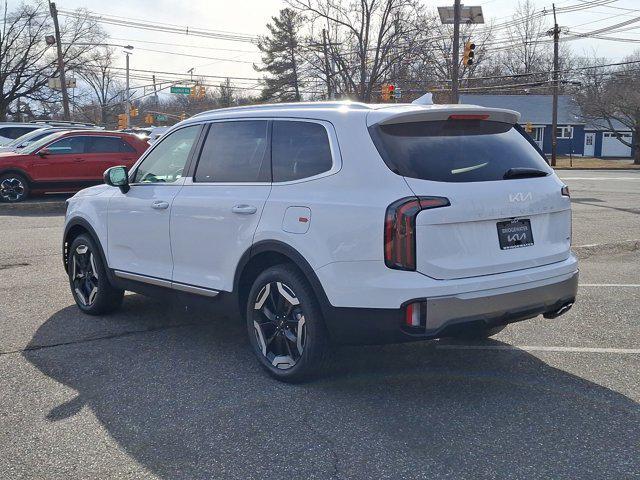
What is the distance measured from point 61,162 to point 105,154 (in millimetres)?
1041

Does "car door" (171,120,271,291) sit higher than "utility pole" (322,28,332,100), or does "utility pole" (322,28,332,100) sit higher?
"utility pole" (322,28,332,100)

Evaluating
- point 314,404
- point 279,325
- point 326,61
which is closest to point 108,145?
point 279,325

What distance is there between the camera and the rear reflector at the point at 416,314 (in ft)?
13.3

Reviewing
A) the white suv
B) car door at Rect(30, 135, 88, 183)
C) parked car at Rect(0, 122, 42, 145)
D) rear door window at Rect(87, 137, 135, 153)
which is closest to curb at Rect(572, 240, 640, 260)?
the white suv

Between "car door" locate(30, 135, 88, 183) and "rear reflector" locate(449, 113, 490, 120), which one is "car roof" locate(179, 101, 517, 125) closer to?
"rear reflector" locate(449, 113, 490, 120)

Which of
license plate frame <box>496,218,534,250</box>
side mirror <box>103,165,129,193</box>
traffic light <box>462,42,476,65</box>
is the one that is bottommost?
license plate frame <box>496,218,534,250</box>

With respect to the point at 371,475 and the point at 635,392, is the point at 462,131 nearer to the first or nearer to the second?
the point at 635,392

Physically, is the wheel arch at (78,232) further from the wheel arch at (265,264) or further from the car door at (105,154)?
→ the car door at (105,154)

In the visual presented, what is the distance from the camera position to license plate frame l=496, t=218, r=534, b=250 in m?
4.38

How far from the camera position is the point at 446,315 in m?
4.09

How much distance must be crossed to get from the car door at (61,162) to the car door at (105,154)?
6.2 inches

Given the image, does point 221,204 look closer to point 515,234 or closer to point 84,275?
point 515,234

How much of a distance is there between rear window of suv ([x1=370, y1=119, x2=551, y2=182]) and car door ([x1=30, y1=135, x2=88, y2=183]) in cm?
1409

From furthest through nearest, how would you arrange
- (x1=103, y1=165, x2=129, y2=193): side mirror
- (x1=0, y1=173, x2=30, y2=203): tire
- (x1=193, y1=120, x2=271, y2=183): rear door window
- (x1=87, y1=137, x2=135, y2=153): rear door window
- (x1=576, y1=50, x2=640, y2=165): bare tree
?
(x1=576, y1=50, x2=640, y2=165): bare tree, (x1=87, y1=137, x2=135, y2=153): rear door window, (x1=0, y1=173, x2=30, y2=203): tire, (x1=103, y1=165, x2=129, y2=193): side mirror, (x1=193, y1=120, x2=271, y2=183): rear door window
